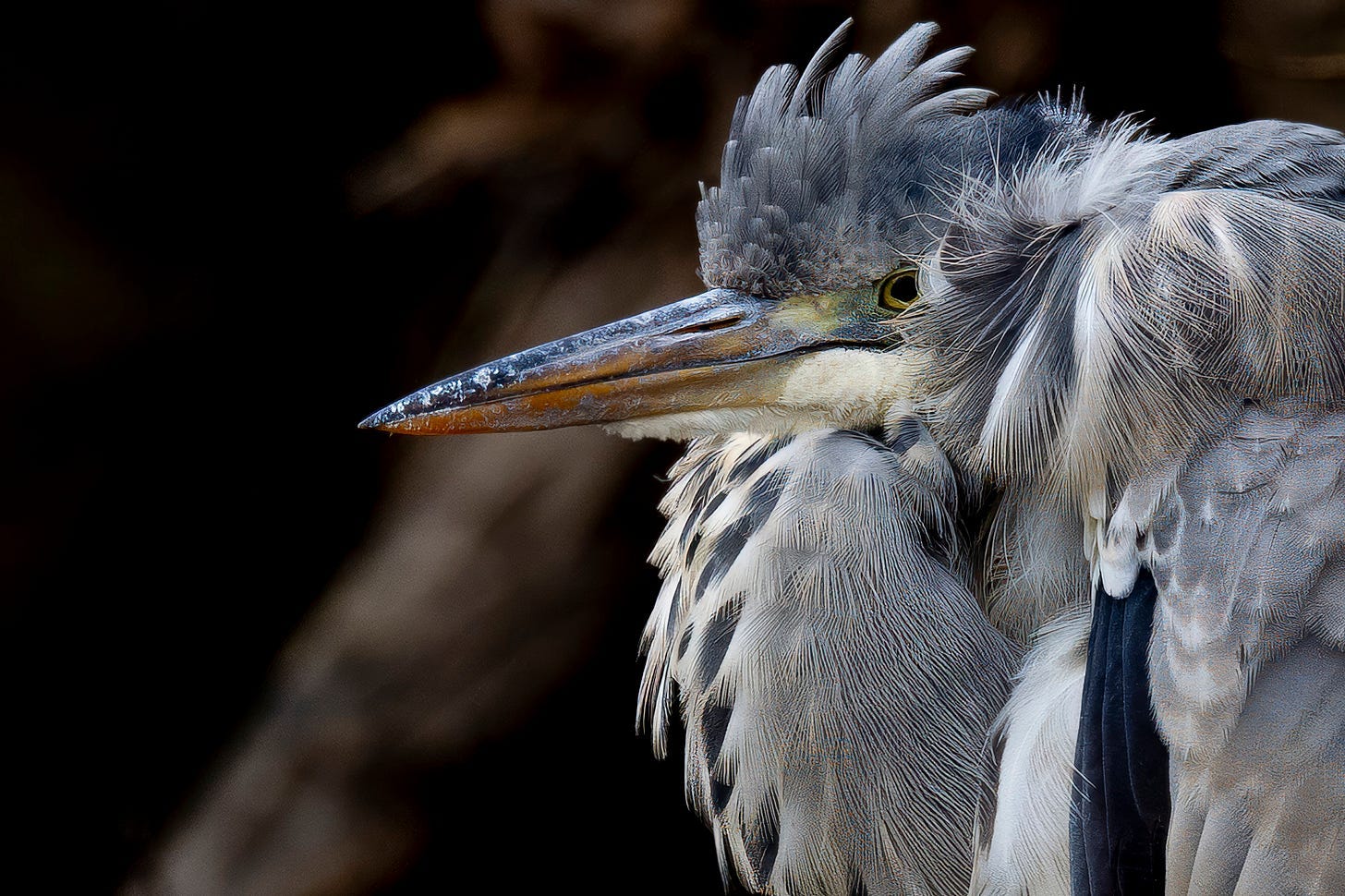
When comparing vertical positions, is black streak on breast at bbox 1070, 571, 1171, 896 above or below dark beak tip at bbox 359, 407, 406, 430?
below

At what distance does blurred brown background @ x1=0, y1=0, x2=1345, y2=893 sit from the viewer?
207 cm

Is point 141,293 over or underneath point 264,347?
over

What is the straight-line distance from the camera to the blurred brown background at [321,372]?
2.07 m

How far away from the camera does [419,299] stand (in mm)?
2256

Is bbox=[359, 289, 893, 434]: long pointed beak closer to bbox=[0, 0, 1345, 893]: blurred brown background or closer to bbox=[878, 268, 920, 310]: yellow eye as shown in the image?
bbox=[878, 268, 920, 310]: yellow eye

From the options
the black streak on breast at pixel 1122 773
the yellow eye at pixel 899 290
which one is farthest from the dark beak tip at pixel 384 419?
the black streak on breast at pixel 1122 773

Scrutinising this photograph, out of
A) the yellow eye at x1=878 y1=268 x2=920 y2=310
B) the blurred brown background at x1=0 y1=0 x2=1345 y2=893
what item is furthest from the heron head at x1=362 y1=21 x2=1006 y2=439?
the blurred brown background at x1=0 y1=0 x2=1345 y2=893

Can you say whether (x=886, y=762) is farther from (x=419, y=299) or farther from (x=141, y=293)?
(x=141, y=293)

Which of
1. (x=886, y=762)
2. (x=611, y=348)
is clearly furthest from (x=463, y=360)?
(x=886, y=762)

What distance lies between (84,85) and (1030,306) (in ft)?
6.07

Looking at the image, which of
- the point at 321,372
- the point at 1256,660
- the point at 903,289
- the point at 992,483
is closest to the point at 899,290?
the point at 903,289

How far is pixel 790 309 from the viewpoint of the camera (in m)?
1.14

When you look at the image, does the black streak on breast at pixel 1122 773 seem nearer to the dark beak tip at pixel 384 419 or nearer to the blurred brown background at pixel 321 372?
the dark beak tip at pixel 384 419

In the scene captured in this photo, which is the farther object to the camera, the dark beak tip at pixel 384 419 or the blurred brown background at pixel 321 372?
the blurred brown background at pixel 321 372
